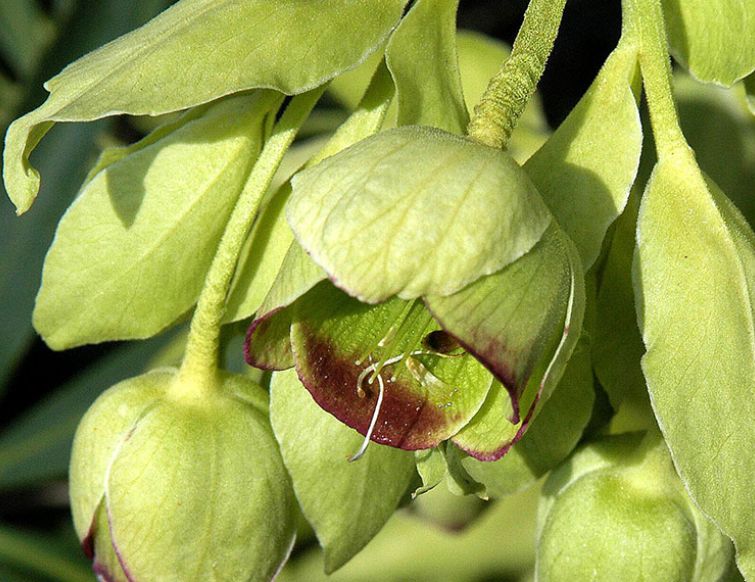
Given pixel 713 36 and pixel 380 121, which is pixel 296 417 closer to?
pixel 380 121

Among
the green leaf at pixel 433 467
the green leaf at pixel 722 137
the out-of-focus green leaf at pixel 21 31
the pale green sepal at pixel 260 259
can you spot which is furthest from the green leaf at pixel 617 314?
the out-of-focus green leaf at pixel 21 31

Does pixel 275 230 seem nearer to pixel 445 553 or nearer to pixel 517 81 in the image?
pixel 517 81

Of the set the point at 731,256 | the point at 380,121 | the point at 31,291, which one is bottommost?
the point at 31,291

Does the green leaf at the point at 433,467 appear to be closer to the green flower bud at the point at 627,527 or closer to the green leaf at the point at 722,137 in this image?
the green flower bud at the point at 627,527

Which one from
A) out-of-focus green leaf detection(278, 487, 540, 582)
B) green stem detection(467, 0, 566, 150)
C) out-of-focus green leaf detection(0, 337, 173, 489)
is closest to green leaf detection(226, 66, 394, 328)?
green stem detection(467, 0, 566, 150)

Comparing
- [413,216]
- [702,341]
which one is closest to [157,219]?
[413,216]

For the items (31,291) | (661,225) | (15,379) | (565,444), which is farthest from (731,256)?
(15,379)
